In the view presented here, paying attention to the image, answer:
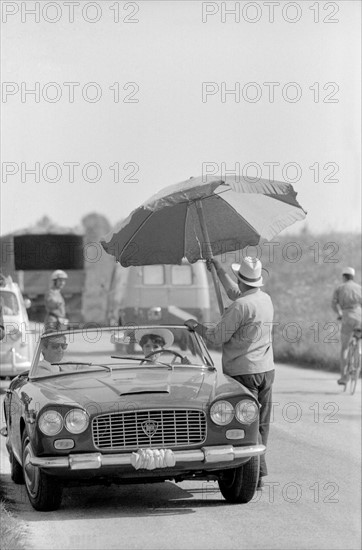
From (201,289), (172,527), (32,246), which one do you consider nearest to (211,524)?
(172,527)

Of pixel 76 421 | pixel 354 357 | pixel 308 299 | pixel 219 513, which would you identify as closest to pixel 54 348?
pixel 76 421

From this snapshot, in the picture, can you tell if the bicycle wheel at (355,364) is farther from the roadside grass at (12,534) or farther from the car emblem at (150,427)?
the car emblem at (150,427)

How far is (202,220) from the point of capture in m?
3.02

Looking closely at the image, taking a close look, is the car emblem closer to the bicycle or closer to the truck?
the truck

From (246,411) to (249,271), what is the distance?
466 mm

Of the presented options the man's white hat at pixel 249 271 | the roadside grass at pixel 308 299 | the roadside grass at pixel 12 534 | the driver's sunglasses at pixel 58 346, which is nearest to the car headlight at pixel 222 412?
the man's white hat at pixel 249 271

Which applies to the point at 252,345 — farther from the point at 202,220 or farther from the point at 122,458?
the point at 122,458

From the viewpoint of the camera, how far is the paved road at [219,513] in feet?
13.2

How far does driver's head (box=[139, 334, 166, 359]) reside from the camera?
4082 mm

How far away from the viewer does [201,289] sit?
23234mm

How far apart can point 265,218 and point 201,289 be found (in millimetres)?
20429

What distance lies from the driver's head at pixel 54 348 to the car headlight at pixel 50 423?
21 cm

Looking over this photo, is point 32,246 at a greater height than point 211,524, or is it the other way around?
point 32,246

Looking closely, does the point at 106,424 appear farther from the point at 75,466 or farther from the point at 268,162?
the point at 268,162
